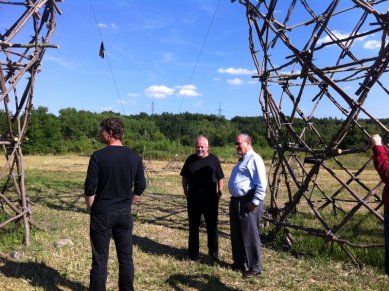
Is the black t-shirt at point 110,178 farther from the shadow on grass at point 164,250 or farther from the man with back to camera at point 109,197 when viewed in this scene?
the shadow on grass at point 164,250

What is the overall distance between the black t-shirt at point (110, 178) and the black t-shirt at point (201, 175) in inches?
67.8

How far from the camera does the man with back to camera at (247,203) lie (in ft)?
16.9

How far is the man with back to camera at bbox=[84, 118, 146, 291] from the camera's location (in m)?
4.05

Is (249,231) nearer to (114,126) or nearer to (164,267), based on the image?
(164,267)

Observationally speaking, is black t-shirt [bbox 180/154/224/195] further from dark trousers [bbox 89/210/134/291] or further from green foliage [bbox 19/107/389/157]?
green foliage [bbox 19/107/389/157]

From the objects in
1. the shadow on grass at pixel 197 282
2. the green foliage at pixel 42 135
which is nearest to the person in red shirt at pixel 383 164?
the shadow on grass at pixel 197 282

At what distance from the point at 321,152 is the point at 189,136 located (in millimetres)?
50617

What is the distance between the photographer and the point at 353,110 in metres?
5.16

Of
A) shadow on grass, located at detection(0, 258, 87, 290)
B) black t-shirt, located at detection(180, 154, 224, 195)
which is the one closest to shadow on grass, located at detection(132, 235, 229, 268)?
black t-shirt, located at detection(180, 154, 224, 195)

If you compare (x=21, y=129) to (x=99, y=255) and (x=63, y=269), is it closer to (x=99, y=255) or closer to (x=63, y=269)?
(x=63, y=269)

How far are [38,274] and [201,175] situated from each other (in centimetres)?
239

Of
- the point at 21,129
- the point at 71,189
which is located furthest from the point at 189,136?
the point at 21,129

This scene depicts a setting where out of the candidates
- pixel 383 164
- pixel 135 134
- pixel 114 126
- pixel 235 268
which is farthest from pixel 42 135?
pixel 383 164

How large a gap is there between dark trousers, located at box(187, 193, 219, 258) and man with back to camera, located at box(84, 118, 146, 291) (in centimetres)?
173
